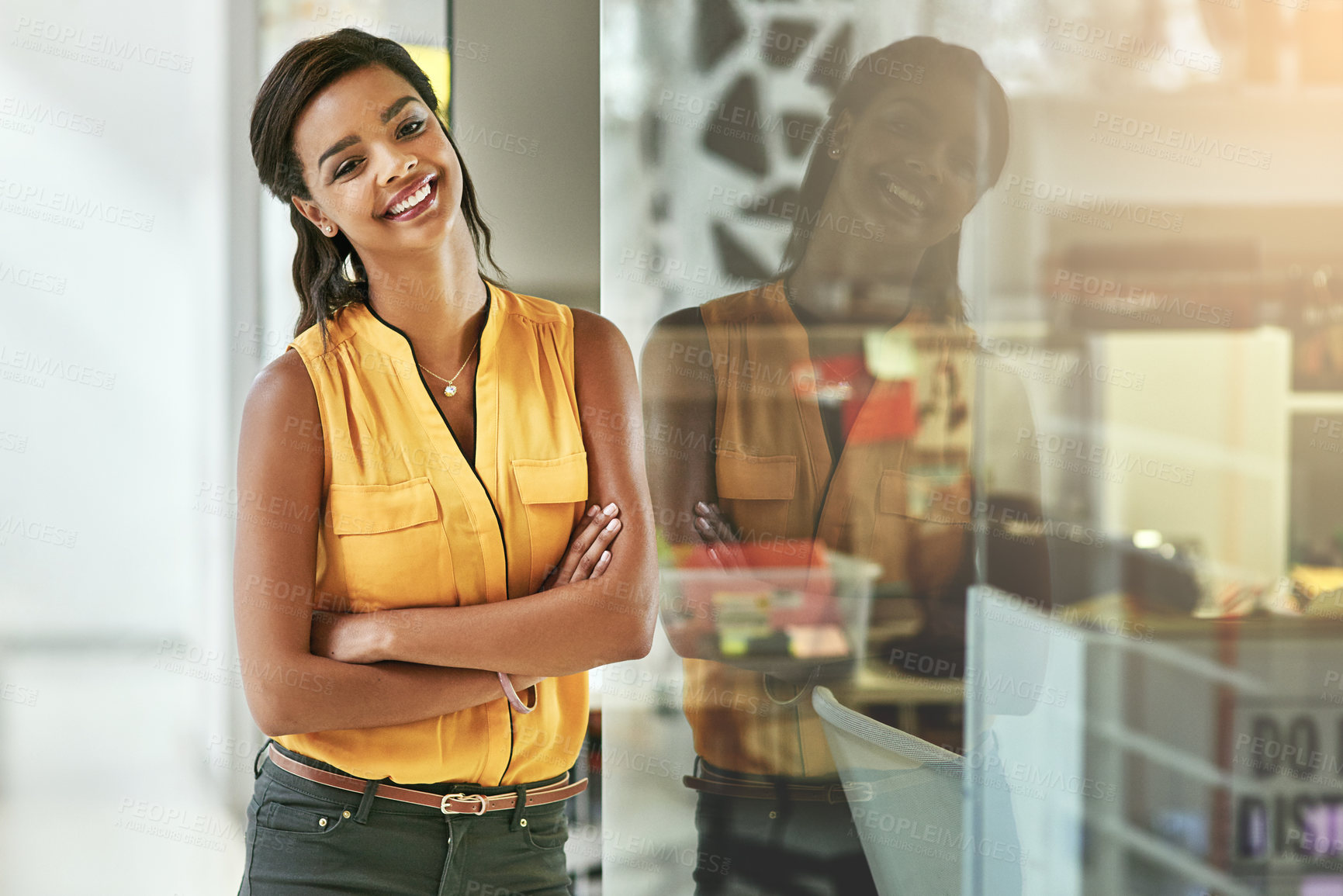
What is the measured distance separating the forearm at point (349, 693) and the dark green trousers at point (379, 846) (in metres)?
0.11

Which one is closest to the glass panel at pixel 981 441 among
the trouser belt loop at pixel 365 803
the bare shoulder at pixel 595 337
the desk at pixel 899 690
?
the desk at pixel 899 690

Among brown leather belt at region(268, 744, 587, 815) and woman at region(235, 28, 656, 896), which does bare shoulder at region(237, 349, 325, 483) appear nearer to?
woman at region(235, 28, 656, 896)

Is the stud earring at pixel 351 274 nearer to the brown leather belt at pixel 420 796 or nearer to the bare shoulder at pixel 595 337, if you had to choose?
the bare shoulder at pixel 595 337

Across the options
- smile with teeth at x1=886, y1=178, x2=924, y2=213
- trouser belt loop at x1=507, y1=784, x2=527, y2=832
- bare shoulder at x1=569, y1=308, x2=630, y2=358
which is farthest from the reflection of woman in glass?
trouser belt loop at x1=507, y1=784, x2=527, y2=832

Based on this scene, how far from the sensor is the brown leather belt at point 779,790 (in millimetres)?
2062

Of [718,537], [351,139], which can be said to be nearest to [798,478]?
[718,537]

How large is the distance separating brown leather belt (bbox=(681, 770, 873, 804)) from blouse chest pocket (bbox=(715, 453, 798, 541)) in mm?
504

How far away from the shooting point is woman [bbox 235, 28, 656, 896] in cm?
156

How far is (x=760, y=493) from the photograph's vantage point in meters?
2.04

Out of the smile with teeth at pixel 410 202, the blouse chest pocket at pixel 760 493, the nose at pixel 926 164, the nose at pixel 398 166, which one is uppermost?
the nose at pixel 926 164

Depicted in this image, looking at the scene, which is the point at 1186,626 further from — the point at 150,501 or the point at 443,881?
the point at 150,501

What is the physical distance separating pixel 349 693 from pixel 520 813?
0.32 m

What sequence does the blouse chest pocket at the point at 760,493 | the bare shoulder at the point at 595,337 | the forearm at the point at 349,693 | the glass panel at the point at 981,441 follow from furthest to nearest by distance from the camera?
the blouse chest pocket at the point at 760,493
the glass panel at the point at 981,441
the bare shoulder at the point at 595,337
the forearm at the point at 349,693

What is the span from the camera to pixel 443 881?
5.14 ft
